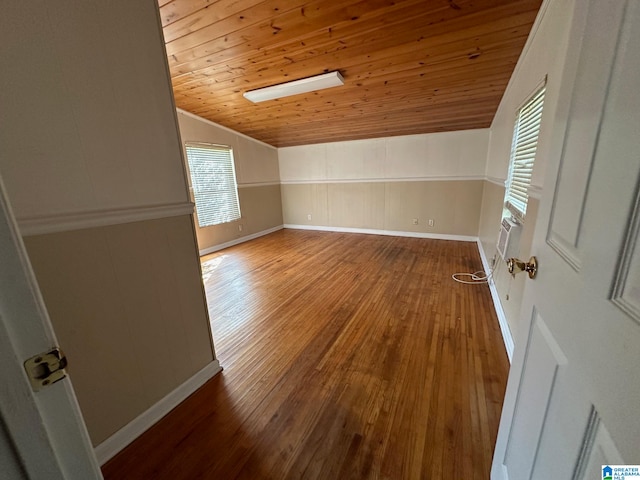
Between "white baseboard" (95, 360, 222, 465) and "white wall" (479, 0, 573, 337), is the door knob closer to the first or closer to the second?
"white wall" (479, 0, 573, 337)

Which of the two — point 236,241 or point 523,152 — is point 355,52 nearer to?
point 523,152

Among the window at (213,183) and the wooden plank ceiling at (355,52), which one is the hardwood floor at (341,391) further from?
the wooden plank ceiling at (355,52)

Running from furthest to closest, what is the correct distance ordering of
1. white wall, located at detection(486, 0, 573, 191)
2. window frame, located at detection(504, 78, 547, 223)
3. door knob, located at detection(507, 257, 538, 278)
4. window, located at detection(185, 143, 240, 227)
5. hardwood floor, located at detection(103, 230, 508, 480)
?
window, located at detection(185, 143, 240, 227) → window frame, located at detection(504, 78, 547, 223) → white wall, located at detection(486, 0, 573, 191) → hardwood floor, located at detection(103, 230, 508, 480) → door knob, located at detection(507, 257, 538, 278)

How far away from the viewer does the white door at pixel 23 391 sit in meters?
0.39

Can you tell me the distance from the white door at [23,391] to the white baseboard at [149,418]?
1148 millimetres

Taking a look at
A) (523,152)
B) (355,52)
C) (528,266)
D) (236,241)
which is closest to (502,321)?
(523,152)

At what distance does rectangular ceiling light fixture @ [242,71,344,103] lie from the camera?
2.83 metres

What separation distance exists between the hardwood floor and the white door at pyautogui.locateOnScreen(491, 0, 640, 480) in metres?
0.65

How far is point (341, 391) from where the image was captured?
5.24 ft

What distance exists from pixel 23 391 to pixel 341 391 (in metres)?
1.52

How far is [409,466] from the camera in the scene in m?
1.19

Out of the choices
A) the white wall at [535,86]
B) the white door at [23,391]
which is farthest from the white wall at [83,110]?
the white wall at [535,86]

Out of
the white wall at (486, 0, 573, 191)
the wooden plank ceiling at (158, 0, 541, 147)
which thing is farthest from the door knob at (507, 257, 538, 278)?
the wooden plank ceiling at (158, 0, 541, 147)

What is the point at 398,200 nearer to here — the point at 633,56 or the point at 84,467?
the point at 633,56
